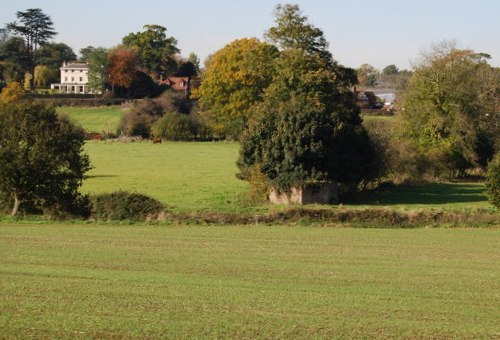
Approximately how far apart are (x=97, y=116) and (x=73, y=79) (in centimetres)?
4568

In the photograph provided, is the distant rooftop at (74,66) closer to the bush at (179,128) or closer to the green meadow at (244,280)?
the bush at (179,128)

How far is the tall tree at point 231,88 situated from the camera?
89.9 m

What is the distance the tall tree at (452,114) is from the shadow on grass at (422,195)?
20.6 feet

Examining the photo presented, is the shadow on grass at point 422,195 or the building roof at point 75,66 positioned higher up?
the building roof at point 75,66

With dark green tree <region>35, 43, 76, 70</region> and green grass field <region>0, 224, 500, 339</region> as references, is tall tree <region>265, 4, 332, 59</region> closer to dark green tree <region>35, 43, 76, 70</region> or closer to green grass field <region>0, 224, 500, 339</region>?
green grass field <region>0, 224, 500, 339</region>

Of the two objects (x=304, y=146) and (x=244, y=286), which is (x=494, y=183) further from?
(x=244, y=286)

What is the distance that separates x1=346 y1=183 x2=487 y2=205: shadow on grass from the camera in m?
44.6

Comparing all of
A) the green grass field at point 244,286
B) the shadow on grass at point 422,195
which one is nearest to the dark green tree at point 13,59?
the shadow on grass at point 422,195

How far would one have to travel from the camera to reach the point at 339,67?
223ft

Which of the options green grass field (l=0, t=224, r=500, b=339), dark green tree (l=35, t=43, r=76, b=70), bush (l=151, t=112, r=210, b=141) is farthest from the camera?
dark green tree (l=35, t=43, r=76, b=70)

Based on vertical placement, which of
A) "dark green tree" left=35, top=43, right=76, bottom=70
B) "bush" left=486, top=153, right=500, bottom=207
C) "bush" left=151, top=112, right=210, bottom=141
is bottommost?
"bush" left=486, top=153, right=500, bottom=207

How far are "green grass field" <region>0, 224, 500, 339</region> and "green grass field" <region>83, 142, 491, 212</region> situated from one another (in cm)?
1237

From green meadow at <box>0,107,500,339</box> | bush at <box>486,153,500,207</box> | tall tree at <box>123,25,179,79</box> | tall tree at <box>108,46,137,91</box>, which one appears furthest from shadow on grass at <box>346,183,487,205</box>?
tall tree at <box>123,25,179,79</box>

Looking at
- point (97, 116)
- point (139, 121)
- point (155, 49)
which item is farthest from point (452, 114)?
point (155, 49)
